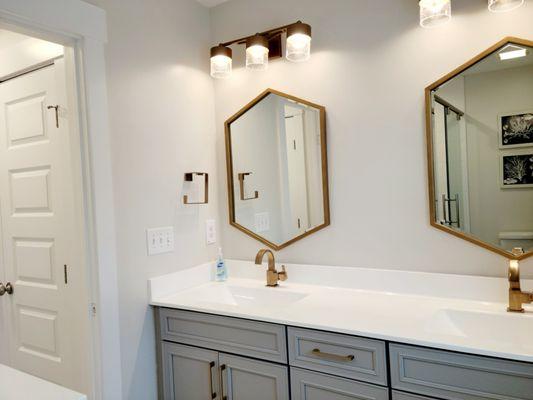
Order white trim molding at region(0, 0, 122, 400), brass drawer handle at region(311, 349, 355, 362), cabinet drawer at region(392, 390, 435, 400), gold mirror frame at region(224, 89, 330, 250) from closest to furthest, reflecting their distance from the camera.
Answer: cabinet drawer at region(392, 390, 435, 400) < brass drawer handle at region(311, 349, 355, 362) < white trim molding at region(0, 0, 122, 400) < gold mirror frame at region(224, 89, 330, 250)

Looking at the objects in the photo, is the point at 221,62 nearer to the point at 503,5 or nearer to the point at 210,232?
the point at 210,232

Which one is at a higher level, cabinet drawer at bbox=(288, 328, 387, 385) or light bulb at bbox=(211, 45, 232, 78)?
light bulb at bbox=(211, 45, 232, 78)

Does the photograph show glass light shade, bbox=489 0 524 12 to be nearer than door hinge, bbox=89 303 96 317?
Yes

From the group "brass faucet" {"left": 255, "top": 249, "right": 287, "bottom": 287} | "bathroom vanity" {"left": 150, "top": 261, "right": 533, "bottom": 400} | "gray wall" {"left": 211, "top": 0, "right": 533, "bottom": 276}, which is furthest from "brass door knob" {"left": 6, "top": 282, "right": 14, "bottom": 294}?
"gray wall" {"left": 211, "top": 0, "right": 533, "bottom": 276}

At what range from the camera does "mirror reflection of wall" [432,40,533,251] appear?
162 cm

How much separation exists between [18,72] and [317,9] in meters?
1.55

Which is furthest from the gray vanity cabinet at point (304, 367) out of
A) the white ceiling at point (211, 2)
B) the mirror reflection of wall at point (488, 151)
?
the white ceiling at point (211, 2)

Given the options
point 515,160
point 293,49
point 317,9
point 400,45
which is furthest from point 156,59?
point 515,160

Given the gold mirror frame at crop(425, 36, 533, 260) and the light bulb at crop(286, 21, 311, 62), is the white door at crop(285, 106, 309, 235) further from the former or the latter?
the gold mirror frame at crop(425, 36, 533, 260)

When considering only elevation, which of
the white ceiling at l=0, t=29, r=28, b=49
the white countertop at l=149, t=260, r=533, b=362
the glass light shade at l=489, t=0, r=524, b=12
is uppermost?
the white ceiling at l=0, t=29, r=28, b=49

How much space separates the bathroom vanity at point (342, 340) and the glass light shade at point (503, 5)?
41.9 inches

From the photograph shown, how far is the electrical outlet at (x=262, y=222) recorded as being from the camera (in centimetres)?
229

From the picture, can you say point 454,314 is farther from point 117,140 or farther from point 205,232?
point 117,140

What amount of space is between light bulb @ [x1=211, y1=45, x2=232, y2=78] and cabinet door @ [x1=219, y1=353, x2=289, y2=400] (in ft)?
4.70
